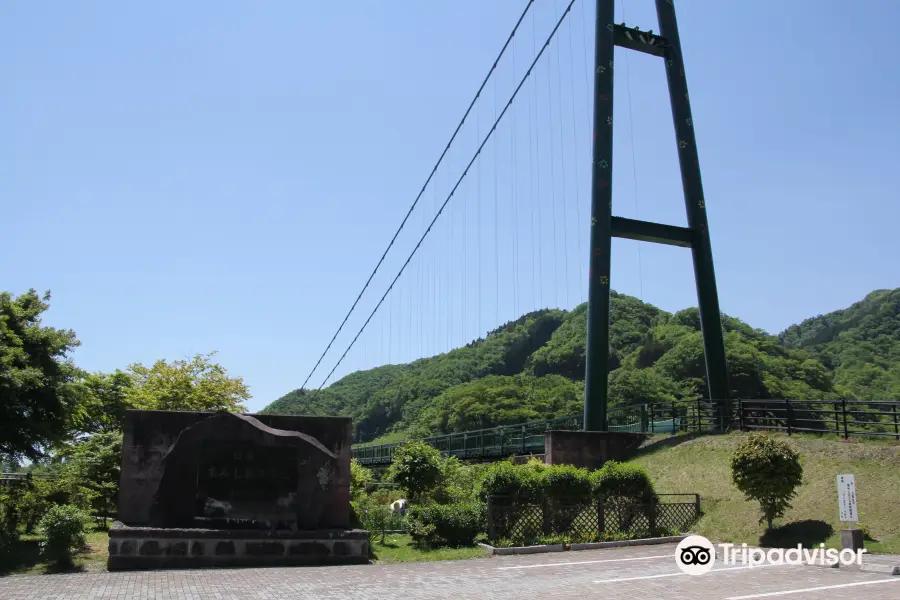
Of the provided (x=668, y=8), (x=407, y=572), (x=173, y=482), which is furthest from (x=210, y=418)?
(x=668, y=8)

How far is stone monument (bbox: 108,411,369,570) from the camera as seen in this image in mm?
12000

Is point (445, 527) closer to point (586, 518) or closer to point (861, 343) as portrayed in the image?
point (586, 518)

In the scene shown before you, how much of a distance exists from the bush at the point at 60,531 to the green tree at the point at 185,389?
9.77 meters

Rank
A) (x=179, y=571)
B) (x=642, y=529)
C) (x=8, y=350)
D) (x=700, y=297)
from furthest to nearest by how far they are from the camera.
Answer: (x=700, y=297)
(x=642, y=529)
(x=8, y=350)
(x=179, y=571)

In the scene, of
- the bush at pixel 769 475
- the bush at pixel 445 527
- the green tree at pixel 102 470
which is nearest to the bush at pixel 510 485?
the bush at pixel 445 527

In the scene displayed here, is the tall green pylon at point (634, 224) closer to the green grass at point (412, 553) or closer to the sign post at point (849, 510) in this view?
the sign post at point (849, 510)

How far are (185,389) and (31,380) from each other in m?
11.2

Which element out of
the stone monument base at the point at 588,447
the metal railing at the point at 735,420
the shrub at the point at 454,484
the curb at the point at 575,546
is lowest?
the curb at the point at 575,546

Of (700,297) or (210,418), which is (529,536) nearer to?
(210,418)

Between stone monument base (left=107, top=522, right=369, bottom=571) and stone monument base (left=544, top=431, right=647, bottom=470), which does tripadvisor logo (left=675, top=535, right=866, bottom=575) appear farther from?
stone monument base (left=544, top=431, right=647, bottom=470)

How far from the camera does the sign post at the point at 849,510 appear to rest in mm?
11727

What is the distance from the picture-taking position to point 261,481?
41.3 feet

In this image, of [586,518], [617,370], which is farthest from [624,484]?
[617,370]

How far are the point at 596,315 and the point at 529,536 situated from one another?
9.73 m
